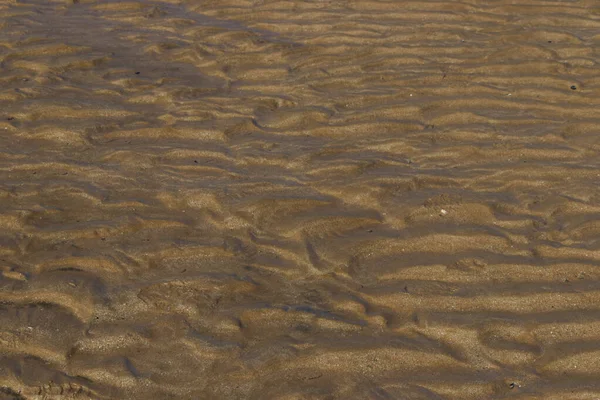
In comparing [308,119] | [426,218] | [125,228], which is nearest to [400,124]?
[308,119]

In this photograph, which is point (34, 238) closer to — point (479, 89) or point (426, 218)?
point (426, 218)

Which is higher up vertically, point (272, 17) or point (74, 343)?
point (272, 17)

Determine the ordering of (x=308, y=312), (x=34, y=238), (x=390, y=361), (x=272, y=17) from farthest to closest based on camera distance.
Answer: (x=272, y=17) → (x=34, y=238) → (x=308, y=312) → (x=390, y=361)

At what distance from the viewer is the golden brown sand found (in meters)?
3.16

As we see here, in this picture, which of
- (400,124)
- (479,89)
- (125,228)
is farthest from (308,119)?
(125,228)

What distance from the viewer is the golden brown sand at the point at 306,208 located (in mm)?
3160

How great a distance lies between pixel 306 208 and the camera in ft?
13.4

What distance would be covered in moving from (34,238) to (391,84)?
257 cm

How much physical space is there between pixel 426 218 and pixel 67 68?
3.06 meters

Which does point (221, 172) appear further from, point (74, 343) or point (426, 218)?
point (74, 343)

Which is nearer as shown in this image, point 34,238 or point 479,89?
point 34,238

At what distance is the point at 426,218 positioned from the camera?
400 cm

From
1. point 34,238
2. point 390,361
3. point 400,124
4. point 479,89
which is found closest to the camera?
point 390,361

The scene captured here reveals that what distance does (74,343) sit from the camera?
326 centimetres
